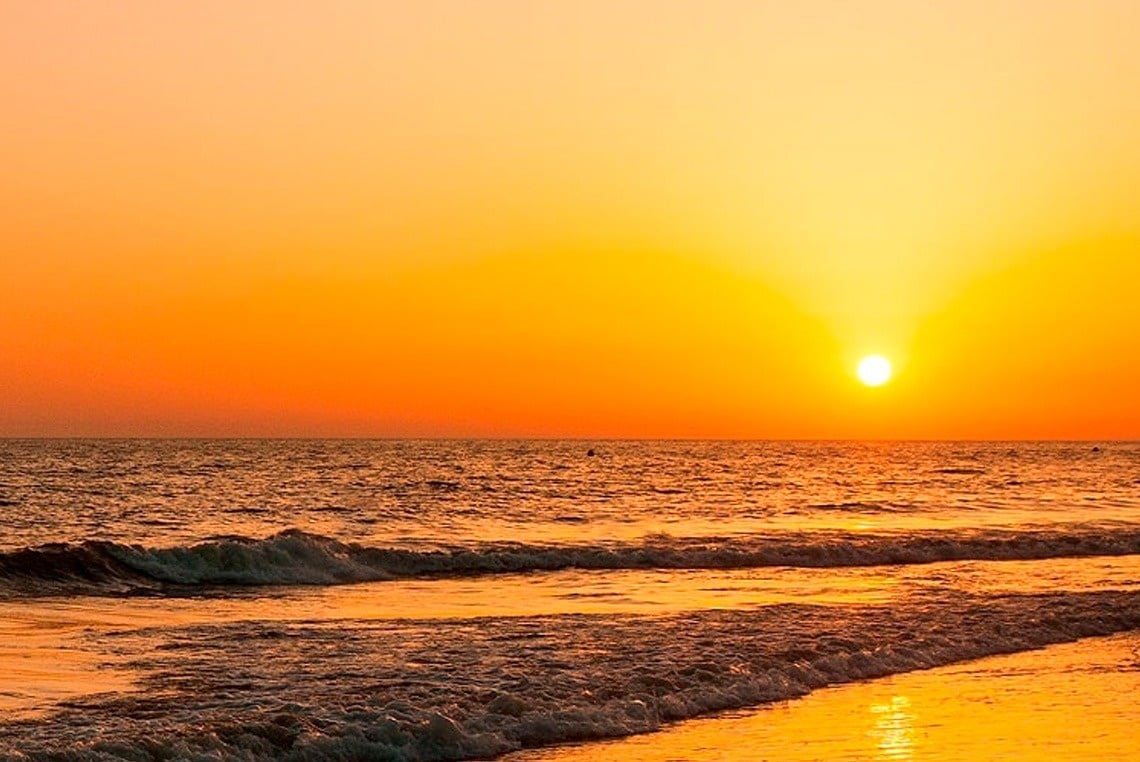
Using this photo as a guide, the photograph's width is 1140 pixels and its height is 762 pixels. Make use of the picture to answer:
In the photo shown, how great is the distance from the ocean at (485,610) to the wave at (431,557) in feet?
0.38

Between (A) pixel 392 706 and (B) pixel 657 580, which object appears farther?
(B) pixel 657 580

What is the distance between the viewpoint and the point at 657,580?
3194 cm

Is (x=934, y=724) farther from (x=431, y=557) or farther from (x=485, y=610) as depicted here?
(x=431, y=557)

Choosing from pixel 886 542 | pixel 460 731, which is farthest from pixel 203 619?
pixel 886 542

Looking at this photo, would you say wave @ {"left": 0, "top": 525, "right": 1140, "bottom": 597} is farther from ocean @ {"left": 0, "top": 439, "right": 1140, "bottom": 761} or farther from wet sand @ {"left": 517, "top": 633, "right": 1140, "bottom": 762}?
wet sand @ {"left": 517, "top": 633, "right": 1140, "bottom": 762}

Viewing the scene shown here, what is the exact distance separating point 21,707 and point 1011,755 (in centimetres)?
1026

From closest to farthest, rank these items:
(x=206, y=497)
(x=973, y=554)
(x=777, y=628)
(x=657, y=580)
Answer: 1. (x=777, y=628)
2. (x=657, y=580)
3. (x=973, y=554)
4. (x=206, y=497)

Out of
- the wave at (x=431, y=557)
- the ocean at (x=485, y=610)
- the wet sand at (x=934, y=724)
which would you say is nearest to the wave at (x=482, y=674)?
the ocean at (x=485, y=610)

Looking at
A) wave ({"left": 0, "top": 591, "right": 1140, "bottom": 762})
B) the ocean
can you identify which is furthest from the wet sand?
wave ({"left": 0, "top": 591, "right": 1140, "bottom": 762})

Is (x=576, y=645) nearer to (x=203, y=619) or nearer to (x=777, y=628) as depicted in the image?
(x=777, y=628)

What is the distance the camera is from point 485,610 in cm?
2536

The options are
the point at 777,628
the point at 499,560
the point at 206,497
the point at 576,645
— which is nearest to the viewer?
the point at 576,645

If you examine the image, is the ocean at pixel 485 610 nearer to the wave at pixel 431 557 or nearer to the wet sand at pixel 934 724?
the wave at pixel 431 557

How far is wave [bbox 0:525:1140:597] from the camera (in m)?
31.2
